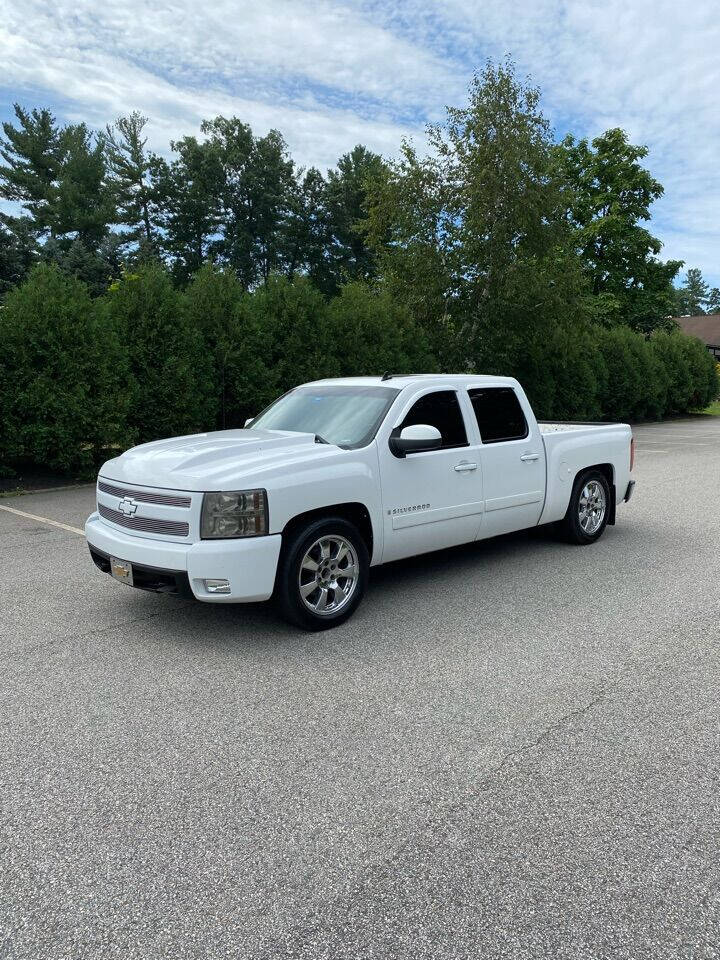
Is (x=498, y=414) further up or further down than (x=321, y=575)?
further up

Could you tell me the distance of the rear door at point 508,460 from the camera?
6633 millimetres

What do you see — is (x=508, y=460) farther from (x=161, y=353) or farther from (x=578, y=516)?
(x=161, y=353)

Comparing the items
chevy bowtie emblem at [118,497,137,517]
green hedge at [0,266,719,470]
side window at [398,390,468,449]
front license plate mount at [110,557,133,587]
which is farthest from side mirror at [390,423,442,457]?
green hedge at [0,266,719,470]

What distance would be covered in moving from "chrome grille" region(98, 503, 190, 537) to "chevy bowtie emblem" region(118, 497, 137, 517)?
0.03 m

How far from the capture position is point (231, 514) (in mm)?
4859

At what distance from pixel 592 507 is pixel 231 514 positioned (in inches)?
174

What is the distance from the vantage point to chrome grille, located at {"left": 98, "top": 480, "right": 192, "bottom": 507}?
4.90 meters

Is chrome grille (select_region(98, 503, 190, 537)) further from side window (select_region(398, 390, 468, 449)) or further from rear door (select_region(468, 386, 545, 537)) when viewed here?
rear door (select_region(468, 386, 545, 537))

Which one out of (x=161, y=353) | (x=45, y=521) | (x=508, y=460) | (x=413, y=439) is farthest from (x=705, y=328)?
(x=413, y=439)

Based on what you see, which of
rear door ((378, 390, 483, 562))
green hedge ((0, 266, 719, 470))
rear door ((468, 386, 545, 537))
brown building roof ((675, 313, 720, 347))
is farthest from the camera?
brown building roof ((675, 313, 720, 347))

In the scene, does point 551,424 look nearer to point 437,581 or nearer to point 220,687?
point 437,581

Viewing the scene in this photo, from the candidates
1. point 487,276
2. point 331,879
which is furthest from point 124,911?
point 487,276

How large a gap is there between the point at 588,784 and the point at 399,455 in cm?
298

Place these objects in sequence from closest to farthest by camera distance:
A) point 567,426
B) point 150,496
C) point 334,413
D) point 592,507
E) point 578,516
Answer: point 150,496 → point 334,413 → point 578,516 → point 592,507 → point 567,426
